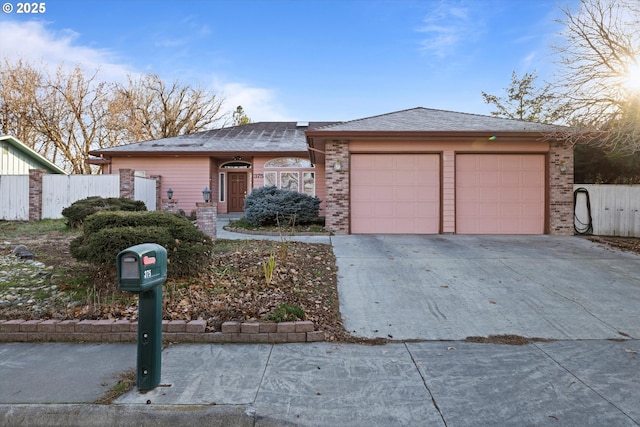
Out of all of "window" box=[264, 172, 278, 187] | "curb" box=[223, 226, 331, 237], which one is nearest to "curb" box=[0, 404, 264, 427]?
"curb" box=[223, 226, 331, 237]

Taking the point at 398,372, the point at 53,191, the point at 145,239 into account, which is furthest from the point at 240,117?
the point at 398,372

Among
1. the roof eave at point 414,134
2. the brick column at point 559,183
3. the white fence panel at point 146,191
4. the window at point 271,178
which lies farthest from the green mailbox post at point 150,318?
the window at point 271,178

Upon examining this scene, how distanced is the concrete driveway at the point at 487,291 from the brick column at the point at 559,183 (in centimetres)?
208

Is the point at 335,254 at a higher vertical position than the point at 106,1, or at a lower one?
lower

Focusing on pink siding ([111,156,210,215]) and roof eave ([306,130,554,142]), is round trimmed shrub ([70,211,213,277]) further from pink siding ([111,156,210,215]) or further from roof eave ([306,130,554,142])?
pink siding ([111,156,210,215])

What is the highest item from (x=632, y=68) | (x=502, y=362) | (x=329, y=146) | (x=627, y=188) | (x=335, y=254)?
(x=632, y=68)

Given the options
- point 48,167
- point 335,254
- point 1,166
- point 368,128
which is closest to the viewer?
point 335,254

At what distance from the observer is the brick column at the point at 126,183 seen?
1464cm

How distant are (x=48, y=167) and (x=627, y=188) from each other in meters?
28.3

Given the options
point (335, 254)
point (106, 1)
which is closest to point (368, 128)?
point (335, 254)

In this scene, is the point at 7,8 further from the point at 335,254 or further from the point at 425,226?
the point at 425,226

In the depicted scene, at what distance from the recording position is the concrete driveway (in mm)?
4430

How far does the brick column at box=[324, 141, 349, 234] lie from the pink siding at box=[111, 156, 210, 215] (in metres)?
9.02

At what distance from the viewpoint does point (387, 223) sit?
1117 centimetres
